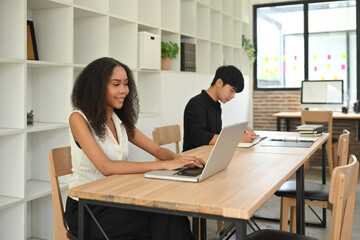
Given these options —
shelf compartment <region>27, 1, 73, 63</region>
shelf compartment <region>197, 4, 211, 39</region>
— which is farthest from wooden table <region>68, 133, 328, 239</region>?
shelf compartment <region>197, 4, 211, 39</region>

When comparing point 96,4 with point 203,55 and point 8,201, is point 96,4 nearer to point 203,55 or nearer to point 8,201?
point 8,201

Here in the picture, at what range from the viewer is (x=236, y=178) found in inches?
66.9

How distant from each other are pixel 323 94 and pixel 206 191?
499 centimetres

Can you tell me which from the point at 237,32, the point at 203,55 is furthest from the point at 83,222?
the point at 237,32

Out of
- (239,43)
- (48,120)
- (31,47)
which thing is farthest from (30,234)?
(239,43)

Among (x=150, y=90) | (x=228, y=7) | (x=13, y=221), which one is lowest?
(x=13, y=221)

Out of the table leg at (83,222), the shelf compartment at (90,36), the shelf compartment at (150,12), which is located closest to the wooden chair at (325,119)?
the shelf compartment at (150,12)

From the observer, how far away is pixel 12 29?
2520 millimetres

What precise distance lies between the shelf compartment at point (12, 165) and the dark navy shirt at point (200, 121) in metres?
1.10

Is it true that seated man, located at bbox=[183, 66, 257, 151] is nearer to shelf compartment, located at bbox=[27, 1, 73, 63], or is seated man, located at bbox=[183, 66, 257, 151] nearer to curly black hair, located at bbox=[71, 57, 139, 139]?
shelf compartment, located at bbox=[27, 1, 73, 63]

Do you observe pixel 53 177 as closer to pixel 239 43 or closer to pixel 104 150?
pixel 104 150

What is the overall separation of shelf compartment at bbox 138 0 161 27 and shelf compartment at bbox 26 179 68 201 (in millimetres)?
1810

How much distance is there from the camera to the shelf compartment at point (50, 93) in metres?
2.91

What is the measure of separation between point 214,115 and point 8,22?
4.96 feet
